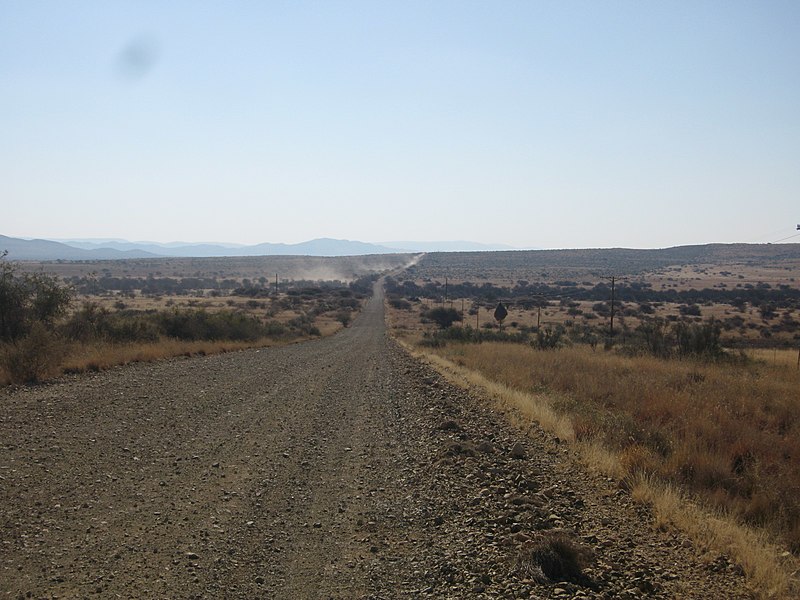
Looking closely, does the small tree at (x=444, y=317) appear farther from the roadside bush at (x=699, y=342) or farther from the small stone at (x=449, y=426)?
Result: the small stone at (x=449, y=426)

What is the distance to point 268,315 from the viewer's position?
222 feet

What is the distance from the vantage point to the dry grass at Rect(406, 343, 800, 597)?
676 centimetres

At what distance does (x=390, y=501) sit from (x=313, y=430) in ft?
14.4

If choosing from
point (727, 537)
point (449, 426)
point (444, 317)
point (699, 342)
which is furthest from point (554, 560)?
point (444, 317)

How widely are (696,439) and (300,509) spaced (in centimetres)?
696

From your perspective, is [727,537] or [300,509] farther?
[300,509]

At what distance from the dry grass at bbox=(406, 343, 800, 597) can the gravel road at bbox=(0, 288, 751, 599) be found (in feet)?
1.26

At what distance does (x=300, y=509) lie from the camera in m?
7.48

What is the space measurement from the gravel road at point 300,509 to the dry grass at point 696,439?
1.26 feet

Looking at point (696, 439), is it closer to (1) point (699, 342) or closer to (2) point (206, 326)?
(1) point (699, 342)

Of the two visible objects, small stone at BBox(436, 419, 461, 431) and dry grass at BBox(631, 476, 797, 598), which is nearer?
dry grass at BBox(631, 476, 797, 598)

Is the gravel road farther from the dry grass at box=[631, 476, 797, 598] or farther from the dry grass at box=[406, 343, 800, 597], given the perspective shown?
the dry grass at box=[406, 343, 800, 597]

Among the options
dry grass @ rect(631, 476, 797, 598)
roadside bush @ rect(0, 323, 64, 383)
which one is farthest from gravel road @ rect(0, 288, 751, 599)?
roadside bush @ rect(0, 323, 64, 383)

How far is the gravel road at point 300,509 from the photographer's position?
549cm
